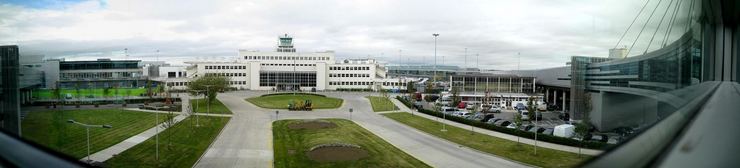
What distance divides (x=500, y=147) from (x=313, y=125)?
531 cm

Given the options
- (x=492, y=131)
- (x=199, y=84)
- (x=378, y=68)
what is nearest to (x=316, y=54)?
(x=378, y=68)

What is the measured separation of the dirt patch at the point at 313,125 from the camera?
11.4 meters

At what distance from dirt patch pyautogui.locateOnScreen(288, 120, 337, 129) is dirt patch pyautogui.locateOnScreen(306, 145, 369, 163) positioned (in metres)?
3.31

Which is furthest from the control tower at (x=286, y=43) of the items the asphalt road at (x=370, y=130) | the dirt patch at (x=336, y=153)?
the dirt patch at (x=336, y=153)

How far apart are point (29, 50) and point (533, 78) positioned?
21.9m

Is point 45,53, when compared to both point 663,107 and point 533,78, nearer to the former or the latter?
point 663,107

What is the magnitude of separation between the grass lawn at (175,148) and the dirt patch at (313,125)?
188 centimetres

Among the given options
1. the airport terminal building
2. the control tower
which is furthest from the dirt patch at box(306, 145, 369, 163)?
the control tower

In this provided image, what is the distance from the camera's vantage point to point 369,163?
6.88 meters

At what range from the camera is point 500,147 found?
28.0 ft

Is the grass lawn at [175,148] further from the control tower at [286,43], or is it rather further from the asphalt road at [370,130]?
the control tower at [286,43]

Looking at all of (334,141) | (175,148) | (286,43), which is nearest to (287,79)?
(286,43)

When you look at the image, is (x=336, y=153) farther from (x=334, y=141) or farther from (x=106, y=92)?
(x=106, y=92)

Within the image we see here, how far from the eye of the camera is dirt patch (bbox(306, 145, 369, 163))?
708 cm
